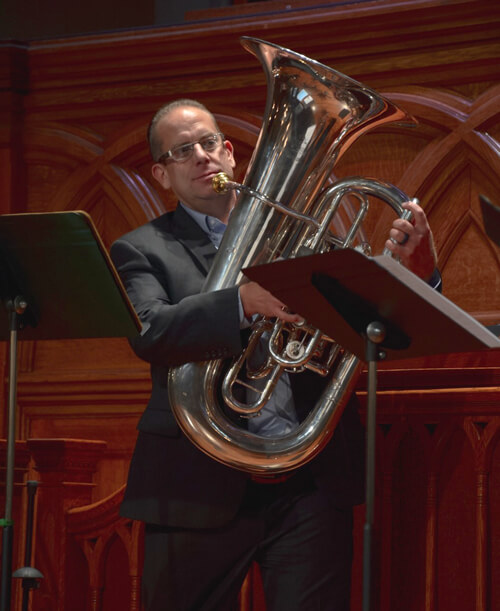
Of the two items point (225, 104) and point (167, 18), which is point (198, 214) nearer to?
point (225, 104)

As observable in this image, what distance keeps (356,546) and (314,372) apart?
0.76m

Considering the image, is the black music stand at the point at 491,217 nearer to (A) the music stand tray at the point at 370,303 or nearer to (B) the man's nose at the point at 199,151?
(A) the music stand tray at the point at 370,303

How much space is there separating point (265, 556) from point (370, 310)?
778 millimetres

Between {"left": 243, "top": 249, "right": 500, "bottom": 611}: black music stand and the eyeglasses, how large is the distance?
0.77 meters

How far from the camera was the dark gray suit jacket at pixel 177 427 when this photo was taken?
2.51 metres

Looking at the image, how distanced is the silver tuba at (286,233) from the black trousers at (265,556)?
5.0 inches

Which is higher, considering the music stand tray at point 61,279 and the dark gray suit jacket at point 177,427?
the music stand tray at point 61,279

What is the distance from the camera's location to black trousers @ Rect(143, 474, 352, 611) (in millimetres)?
2514

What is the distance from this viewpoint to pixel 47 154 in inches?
178

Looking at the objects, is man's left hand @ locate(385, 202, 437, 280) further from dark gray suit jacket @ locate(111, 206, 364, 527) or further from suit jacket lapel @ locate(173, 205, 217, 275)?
suit jacket lapel @ locate(173, 205, 217, 275)

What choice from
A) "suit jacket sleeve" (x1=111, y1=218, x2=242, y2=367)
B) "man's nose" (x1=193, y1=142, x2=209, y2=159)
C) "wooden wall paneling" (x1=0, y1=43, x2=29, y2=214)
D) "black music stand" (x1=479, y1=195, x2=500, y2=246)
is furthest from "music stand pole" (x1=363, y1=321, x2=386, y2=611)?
"wooden wall paneling" (x1=0, y1=43, x2=29, y2=214)

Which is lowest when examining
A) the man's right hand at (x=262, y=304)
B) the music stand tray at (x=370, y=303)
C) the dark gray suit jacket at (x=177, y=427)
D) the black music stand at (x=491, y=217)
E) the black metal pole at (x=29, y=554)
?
the black metal pole at (x=29, y=554)

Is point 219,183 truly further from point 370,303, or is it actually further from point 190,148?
point 370,303

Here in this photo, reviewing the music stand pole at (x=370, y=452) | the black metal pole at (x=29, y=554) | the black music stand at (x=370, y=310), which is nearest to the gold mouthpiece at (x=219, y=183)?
the black music stand at (x=370, y=310)
